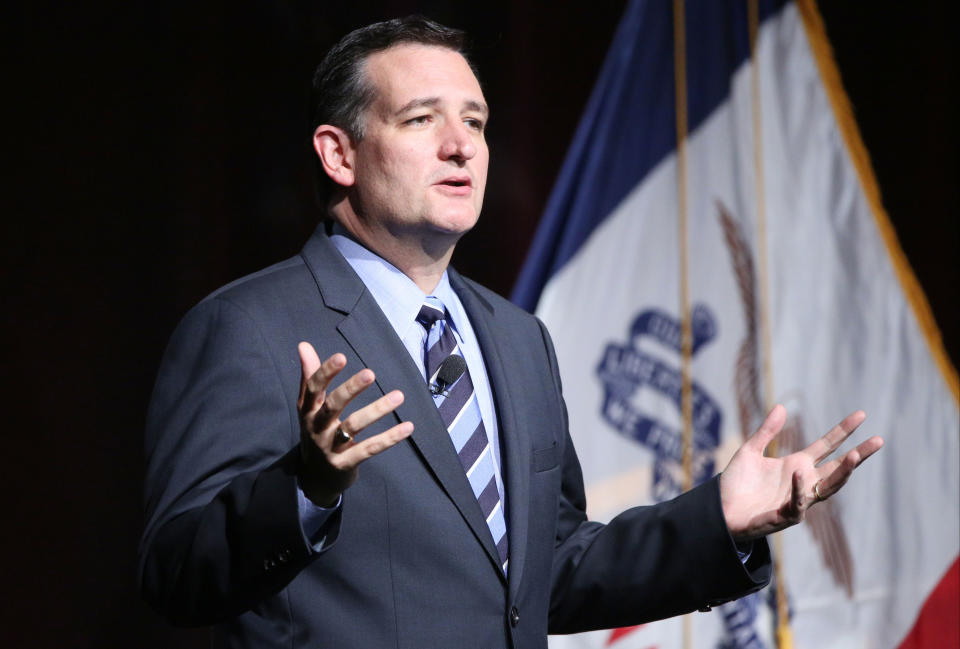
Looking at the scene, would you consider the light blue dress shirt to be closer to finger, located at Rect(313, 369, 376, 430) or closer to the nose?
the nose

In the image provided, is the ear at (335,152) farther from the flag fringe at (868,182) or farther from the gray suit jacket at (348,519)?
the flag fringe at (868,182)

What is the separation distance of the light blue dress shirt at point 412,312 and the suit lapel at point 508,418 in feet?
0.04

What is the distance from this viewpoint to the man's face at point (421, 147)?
141cm

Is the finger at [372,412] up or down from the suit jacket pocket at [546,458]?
up

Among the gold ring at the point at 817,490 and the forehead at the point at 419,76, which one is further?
the forehead at the point at 419,76

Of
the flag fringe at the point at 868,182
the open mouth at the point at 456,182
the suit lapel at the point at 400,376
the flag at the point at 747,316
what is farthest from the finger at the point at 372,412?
the flag fringe at the point at 868,182

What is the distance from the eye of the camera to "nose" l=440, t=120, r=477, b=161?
1.42 metres

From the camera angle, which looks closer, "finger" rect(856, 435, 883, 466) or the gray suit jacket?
the gray suit jacket

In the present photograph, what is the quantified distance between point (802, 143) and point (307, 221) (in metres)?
1.27

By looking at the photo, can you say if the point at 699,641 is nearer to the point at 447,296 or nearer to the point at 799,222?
the point at 799,222

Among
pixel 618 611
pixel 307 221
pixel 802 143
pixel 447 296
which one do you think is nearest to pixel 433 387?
pixel 447 296

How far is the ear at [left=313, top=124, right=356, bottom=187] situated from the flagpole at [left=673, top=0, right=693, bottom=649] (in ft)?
4.53

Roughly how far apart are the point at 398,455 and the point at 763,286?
1.67 m

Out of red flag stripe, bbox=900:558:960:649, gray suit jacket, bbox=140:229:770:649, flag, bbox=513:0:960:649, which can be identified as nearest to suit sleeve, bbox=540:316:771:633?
gray suit jacket, bbox=140:229:770:649
